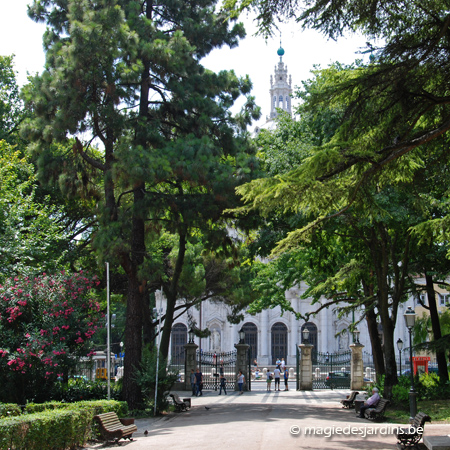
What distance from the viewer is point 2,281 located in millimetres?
18438

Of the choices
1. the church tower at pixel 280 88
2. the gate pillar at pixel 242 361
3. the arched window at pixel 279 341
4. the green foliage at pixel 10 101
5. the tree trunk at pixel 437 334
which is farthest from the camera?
the church tower at pixel 280 88

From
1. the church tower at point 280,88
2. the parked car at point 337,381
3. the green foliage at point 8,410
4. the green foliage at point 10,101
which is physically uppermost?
the church tower at point 280,88

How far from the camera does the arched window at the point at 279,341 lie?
6300 centimetres

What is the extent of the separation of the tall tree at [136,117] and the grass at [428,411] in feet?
27.6

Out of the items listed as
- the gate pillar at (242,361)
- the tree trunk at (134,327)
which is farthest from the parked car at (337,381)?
the tree trunk at (134,327)

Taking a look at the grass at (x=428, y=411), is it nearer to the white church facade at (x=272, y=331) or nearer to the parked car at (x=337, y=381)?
the parked car at (x=337, y=381)

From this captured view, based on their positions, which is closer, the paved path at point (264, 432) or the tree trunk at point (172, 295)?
the paved path at point (264, 432)

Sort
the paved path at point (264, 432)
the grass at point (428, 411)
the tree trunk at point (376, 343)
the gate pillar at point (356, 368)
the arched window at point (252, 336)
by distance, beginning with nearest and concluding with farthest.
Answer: the paved path at point (264, 432) < the grass at point (428, 411) < the tree trunk at point (376, 343) < the gate pillar at point (356, 368) < the arched window at point (252, 336)

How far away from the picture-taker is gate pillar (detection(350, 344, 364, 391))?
31.4 m

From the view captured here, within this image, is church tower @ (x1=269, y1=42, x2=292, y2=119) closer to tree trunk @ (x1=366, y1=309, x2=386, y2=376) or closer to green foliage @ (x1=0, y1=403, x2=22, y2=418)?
tree trunk @ (x1=366, y1=309, x2=386, y2=376)

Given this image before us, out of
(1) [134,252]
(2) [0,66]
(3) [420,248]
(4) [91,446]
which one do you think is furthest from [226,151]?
(2) [0,66]

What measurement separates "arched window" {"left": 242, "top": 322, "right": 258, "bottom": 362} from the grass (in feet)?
144

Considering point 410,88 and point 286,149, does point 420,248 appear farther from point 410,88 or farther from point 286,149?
point 410,88

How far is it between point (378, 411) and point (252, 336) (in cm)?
4842
